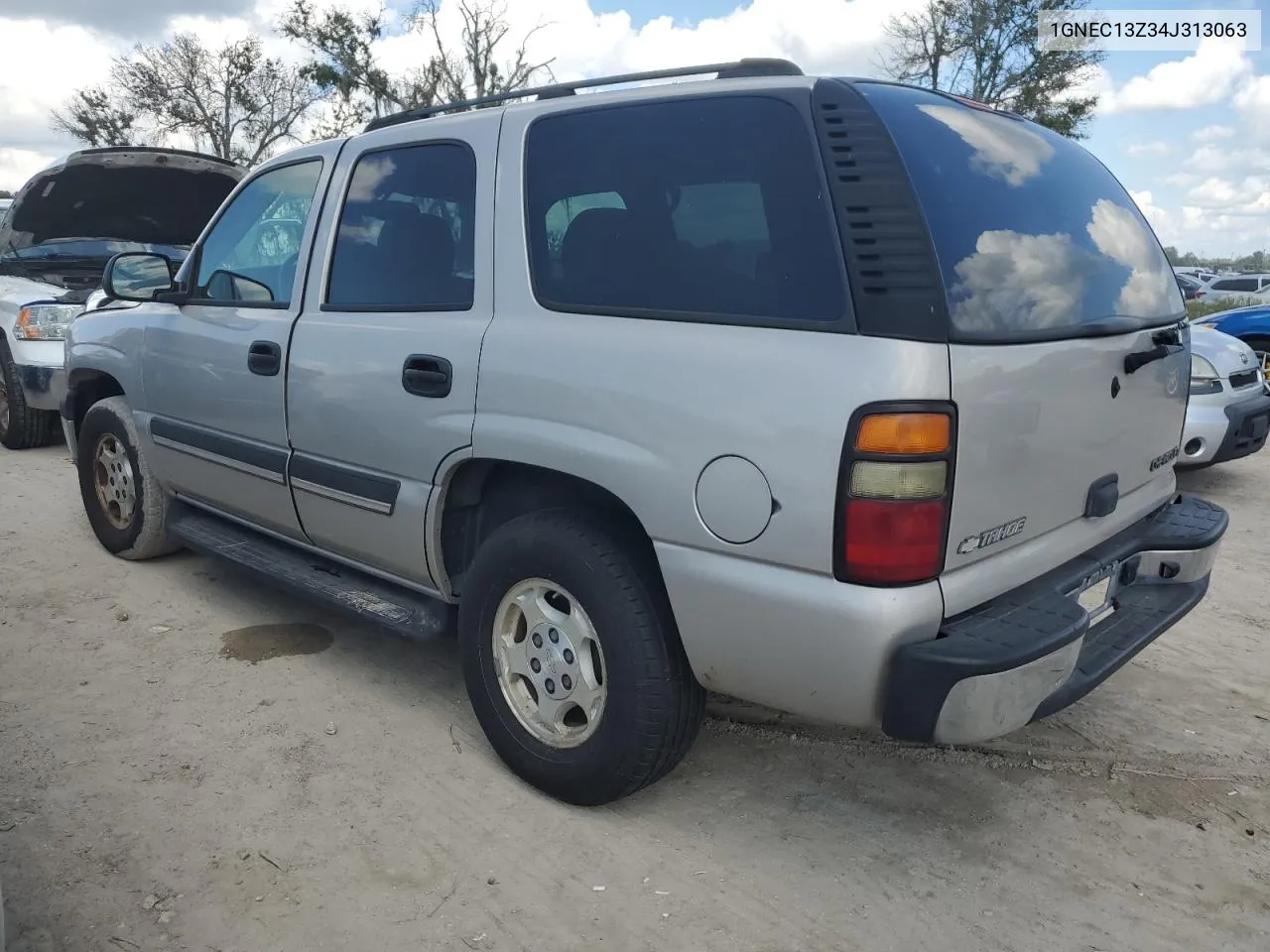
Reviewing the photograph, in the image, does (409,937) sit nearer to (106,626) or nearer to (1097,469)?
(1097,469)

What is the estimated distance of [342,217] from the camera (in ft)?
11.0

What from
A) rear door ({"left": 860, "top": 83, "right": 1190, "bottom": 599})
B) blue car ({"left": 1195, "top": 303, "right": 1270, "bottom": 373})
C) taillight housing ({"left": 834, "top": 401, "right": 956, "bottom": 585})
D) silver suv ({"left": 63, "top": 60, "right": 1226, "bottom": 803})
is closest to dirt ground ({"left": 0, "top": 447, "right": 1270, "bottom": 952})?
silver suv ({"left": 63, "top": 60, "right": 1226, "bottom": 803})

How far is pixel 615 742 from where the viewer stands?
8.32 ft

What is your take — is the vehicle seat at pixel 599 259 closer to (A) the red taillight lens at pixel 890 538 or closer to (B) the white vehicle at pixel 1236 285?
(A) the red taillight lens at pixel 890 538

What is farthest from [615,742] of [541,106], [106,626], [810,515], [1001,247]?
[106,626]

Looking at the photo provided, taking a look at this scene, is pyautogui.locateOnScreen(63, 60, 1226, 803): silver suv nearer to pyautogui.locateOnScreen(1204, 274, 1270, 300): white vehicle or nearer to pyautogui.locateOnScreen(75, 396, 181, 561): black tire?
pyautogui.locateOnScreen(75, 396, 181, 561): black tire

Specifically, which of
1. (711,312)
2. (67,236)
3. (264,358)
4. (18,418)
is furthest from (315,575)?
(67,236)

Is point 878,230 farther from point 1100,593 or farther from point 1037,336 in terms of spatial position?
point 1100,593

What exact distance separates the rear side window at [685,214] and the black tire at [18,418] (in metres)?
6.00

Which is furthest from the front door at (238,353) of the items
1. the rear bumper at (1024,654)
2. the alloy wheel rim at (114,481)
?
the rear bumper at (1024,654)

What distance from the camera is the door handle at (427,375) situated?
2826 millimetres

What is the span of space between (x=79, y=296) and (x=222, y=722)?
5.03 m

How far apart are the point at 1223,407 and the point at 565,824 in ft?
17.1

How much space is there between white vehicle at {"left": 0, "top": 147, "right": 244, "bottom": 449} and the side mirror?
267 centimetres
